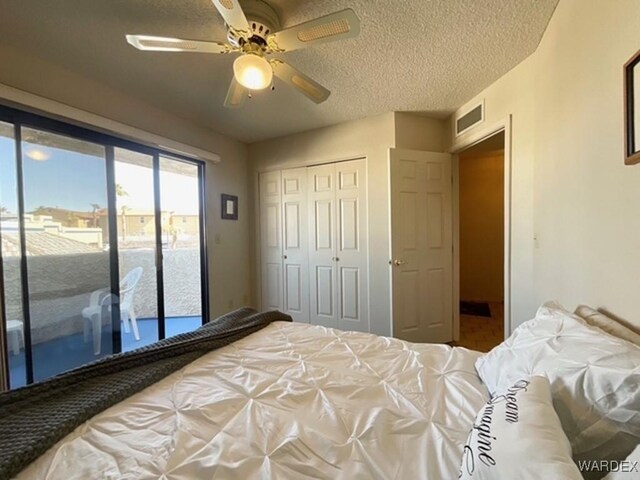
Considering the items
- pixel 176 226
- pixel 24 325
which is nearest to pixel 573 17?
pixel 176 226

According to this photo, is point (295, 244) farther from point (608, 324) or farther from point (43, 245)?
point (608, 324)

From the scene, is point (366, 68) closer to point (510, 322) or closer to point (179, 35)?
point (179, 35)

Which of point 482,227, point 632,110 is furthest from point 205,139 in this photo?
point 482,227

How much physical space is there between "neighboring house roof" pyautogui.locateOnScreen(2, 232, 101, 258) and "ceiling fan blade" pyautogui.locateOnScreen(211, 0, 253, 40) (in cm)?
198

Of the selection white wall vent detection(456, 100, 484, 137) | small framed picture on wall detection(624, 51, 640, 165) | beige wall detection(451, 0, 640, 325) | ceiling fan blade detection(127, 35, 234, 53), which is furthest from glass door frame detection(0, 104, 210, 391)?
small framed picture on wall detection(624, 51, 640, 165)

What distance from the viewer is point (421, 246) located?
122 inches

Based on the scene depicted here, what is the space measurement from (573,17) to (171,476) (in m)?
2.40

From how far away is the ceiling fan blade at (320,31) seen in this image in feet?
4.10

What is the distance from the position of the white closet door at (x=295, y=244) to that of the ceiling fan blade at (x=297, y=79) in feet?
5.85

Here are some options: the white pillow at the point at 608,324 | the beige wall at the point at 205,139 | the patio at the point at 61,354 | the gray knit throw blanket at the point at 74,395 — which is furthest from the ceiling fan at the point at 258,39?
the patio at the point at 61,354

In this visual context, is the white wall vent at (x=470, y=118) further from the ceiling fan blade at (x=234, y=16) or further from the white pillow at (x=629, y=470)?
the white pillow at (x=629, y=470)

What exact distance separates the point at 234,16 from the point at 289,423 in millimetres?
1593

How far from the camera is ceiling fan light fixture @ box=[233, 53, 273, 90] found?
4.84 ft

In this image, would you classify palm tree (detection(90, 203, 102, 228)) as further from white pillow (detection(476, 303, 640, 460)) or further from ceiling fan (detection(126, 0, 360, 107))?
white pillow (detection(476, 303, 640, 460))
